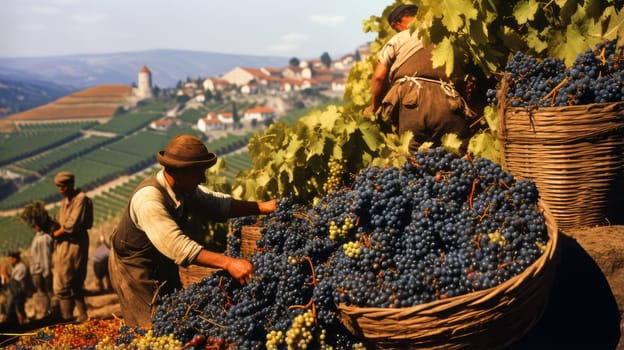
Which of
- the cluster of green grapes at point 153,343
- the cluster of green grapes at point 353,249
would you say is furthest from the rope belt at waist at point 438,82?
the cluster of green grapes at point 153,343

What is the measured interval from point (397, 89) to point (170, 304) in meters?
2.35

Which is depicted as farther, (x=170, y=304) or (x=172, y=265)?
(x=172, y=265)

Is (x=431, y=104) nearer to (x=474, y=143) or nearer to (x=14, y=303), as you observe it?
(x=474, y=143)

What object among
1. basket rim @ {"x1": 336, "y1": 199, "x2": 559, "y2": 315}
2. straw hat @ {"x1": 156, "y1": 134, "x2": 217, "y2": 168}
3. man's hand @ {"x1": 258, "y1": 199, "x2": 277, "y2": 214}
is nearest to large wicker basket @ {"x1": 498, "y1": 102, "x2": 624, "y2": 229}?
basket rim @ {"x1": 336, "y1": 199, "x2": 559, "y2": 315}

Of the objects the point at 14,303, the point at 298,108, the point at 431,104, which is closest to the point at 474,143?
the point at 431,104

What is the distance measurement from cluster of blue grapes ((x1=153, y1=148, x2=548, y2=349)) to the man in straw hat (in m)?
0.23

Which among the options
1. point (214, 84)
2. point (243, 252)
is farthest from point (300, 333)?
point (214, 84)

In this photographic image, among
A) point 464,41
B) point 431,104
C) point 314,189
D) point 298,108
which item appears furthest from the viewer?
point 298,108

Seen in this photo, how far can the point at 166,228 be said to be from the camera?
318cm

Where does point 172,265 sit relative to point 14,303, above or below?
above

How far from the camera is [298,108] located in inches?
5748

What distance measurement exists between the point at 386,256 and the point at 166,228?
1345 mm

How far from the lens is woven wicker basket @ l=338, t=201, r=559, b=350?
2355 millimetres

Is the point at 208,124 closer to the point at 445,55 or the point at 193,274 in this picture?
the point at 193,274
